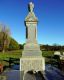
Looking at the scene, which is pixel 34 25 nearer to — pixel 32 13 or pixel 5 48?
pixel 32 13

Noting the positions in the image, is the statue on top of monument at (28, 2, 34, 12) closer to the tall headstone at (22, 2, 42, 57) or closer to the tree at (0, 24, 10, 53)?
the tall headstone at (22, 2, 42, 57)

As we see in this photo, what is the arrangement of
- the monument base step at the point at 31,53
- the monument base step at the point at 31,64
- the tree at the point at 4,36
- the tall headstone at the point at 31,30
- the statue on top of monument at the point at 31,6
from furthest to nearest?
the tree at the point at 4,36, the statue on top of monument at the point at 31,6, the tall headstone at the point at 31,30, the monument base step at the point at 31,53, the monument base step at the point at 31,64

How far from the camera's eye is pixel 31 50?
781 inches


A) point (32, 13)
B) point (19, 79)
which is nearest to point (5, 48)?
point (32, 13)

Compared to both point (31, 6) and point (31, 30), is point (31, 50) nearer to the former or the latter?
point (31, 30)

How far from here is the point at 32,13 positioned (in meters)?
20.6

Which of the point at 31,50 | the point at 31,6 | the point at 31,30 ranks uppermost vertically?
the point at 31,6

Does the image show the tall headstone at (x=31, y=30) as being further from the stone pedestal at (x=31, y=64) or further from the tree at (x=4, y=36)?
the tree at (x=4, y=36)

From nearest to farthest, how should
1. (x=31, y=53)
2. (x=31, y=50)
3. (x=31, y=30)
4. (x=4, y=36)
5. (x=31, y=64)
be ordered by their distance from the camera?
(x=31, y=64) → (x=31, y=53) → (x=31, y=50) → (x=31, y=30) → (x=4, y=36)

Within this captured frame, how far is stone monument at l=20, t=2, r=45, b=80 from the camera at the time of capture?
19.3 m

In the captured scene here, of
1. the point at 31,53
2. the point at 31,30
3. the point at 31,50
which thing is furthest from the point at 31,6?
the point at 31,53

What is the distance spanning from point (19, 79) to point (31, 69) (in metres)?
4.96

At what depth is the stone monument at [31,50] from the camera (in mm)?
19328

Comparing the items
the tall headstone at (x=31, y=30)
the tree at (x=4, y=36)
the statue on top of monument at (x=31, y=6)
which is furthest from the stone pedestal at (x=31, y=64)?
the tree at (x=4, y=36)
